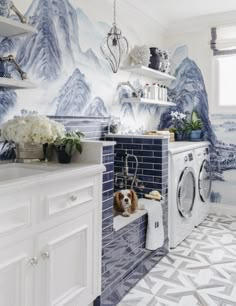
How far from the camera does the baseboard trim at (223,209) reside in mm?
4289

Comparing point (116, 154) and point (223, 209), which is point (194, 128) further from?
point (116, 154)

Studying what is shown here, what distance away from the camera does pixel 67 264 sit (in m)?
1.78

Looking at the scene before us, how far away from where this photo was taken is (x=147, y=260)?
2717 mm

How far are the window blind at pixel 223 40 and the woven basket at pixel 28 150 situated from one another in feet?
10.2

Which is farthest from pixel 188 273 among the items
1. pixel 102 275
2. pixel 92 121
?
pixel 92 121

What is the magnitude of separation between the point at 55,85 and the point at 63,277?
152 cm

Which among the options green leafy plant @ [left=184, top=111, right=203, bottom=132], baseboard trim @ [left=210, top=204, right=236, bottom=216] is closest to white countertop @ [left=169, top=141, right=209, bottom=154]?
green leafy plant @ [left=184, top=111, right=203, bottom=132]

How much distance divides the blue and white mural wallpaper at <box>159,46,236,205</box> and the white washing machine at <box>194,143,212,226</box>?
188mm

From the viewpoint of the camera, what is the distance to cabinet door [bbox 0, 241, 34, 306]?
55.1 inches

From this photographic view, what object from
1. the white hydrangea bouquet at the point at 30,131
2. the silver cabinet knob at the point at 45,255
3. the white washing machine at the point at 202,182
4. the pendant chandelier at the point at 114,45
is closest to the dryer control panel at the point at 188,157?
the white washing machine at the point at 202,182

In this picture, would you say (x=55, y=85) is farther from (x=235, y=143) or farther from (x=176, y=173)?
(x=235, y=143)

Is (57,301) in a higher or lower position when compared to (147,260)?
higher

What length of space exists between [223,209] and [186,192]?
1113 mm

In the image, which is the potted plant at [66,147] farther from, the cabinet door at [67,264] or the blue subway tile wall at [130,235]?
the cabinet door at [67,264]
